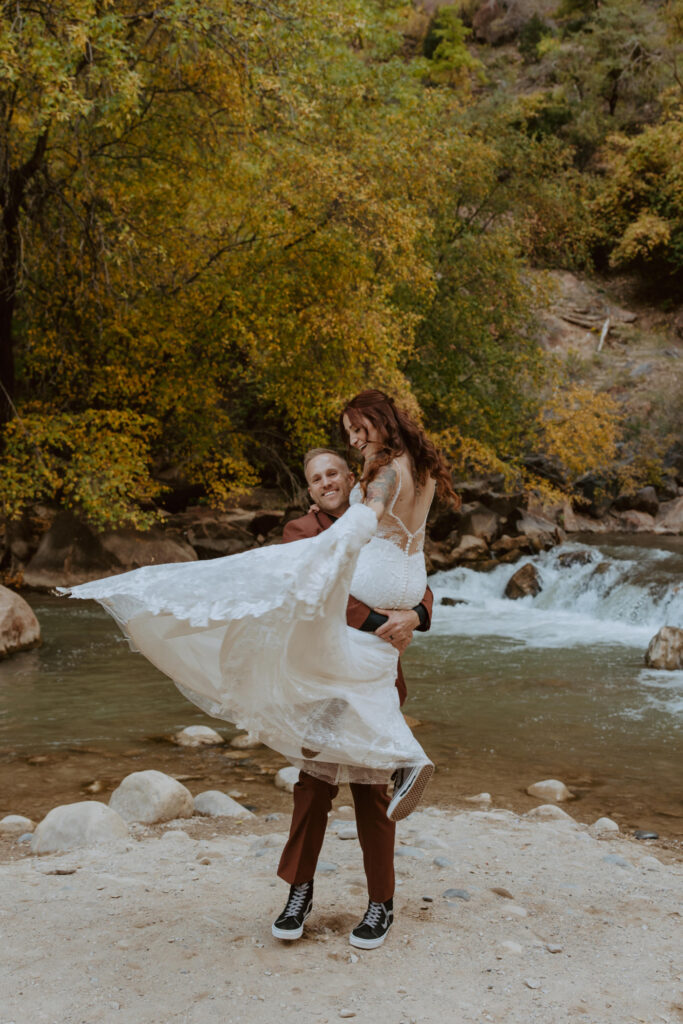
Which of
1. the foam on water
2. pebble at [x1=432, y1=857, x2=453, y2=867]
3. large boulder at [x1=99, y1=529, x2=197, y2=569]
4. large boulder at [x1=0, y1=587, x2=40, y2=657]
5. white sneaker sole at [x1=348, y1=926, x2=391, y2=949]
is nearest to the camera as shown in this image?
white sneaker sole at [x1=348, y1=926, x2=391, y2=949]

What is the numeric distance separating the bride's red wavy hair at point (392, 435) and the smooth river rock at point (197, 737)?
14.0 ft

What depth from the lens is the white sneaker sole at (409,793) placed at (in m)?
2.98

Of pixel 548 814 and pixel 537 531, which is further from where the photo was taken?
pixel 537 531

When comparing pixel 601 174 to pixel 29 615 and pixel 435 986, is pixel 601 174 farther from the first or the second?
pixel 435 986

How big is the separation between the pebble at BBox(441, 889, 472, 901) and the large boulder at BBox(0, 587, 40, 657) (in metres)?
7.00

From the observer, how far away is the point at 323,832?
3.14 meters

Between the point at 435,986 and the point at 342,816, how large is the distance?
7.74 ft

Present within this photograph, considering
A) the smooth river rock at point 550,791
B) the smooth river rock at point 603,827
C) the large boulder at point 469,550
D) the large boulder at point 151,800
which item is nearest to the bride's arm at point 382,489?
the large boulder at point 151,800

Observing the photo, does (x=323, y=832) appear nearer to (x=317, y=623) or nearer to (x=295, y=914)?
(x=295, y=914)

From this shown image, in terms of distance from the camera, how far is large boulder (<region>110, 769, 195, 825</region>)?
4891 mm

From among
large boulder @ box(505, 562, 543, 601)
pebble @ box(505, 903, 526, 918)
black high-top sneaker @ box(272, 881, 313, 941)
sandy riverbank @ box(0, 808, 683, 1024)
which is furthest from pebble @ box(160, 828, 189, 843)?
large boulder @ box(505, 562, 543, 601)

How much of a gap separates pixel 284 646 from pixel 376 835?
828mm

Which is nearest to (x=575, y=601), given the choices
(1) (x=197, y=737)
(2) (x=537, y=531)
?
(2) (x=537, y=531)

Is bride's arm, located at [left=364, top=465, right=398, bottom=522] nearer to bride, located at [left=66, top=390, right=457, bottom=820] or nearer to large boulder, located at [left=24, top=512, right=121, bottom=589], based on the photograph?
bride, located at [left=66, top=390, right=457, bottom=820]
